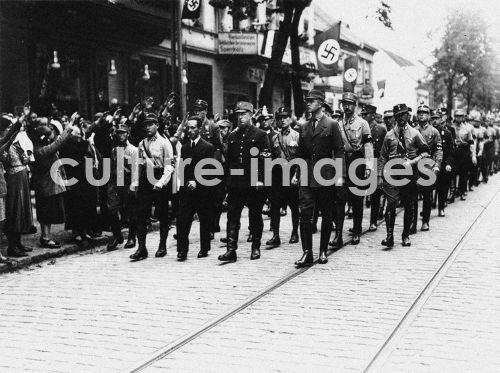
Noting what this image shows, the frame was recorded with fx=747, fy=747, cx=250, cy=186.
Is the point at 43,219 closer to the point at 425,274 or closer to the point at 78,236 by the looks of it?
the point at 78,236

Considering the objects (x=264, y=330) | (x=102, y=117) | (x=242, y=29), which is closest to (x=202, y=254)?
(x=102, y=117)

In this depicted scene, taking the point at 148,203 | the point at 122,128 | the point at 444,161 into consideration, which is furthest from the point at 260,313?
the point at 444,161

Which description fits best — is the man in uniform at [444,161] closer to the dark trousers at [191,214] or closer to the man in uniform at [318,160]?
the man in uniform at [318,160]

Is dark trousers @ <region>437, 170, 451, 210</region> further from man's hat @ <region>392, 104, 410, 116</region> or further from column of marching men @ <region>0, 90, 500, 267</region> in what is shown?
man's hat @ <region>392, 104, 410, 116</region>

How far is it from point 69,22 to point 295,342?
1459 cm

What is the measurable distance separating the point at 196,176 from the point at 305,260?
6.33 ft

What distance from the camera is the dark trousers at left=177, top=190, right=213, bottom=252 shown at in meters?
9.97

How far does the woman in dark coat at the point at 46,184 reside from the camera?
34.1ft

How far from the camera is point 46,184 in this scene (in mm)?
10500

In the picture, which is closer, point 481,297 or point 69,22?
point 481,297

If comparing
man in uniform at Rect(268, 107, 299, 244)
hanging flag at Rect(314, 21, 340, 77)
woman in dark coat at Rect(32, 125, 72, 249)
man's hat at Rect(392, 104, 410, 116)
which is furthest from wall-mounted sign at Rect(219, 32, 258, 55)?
woman in dark coat at Rect(32, 125, 72, 249)

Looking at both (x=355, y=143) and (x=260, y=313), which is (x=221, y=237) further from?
(x=260, y=313)

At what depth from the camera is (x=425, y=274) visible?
868 cm

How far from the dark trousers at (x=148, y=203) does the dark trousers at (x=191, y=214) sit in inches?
9.8
